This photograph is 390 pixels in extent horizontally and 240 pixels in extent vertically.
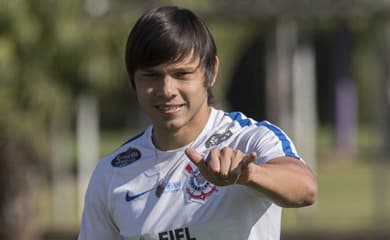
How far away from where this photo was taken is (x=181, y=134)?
4633mm

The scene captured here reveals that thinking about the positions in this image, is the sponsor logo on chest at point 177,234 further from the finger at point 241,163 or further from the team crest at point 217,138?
the finger at point 241,163

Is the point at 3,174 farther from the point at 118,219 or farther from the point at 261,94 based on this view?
the point at 261,94

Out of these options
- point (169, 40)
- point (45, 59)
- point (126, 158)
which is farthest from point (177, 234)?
point (45, 59)

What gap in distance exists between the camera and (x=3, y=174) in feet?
49.1

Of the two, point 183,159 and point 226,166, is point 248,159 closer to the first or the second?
point 226,166

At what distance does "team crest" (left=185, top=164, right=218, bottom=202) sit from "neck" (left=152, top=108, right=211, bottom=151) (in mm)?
132

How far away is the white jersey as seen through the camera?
176 inches

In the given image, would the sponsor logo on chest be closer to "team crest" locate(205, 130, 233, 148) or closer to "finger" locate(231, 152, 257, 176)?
"team crest" locate(205, 130, 233, 148)

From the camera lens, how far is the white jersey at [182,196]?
14.7 feet

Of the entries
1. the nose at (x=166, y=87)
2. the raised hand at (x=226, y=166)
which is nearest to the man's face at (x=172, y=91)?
the nose at (x=166, y=87)

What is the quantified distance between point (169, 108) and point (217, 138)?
0.27 metres

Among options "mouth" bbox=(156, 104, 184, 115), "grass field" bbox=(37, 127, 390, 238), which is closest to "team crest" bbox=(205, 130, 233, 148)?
"mouth" bbox=(156, 104, 184, 115)

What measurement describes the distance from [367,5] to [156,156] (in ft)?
44.9

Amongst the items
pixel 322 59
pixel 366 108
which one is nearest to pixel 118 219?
pixel 322 59
